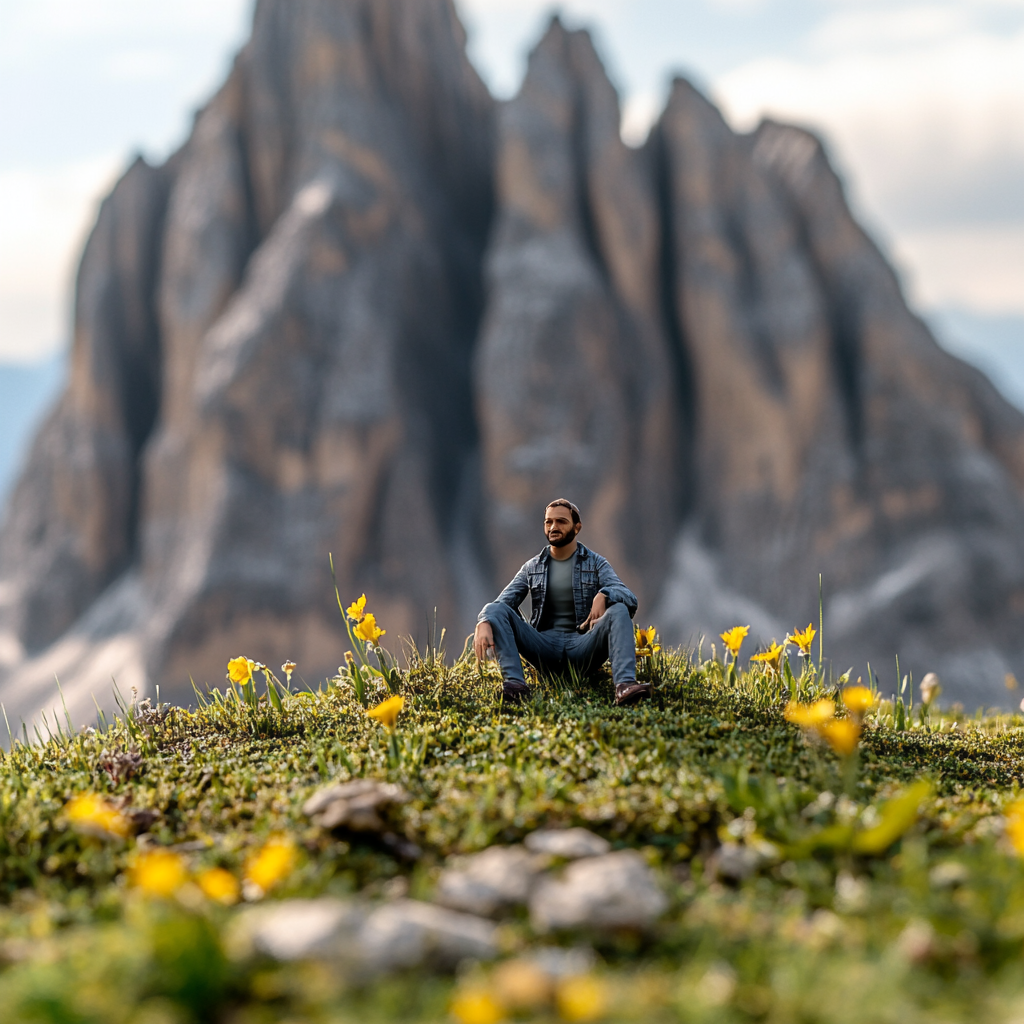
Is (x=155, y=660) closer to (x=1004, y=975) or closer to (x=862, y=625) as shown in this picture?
(x=862, y=625)

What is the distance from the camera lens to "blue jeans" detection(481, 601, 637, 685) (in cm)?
519

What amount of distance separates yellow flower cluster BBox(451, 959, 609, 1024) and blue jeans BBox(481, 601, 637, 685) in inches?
122

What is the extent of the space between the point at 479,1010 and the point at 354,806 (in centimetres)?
147

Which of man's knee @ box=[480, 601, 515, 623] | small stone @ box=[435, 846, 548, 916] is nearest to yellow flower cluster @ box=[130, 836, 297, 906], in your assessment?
small stone @ box=[435, 846, 548, 916]

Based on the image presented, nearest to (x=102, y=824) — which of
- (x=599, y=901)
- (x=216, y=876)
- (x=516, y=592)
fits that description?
(x=216, y=876)

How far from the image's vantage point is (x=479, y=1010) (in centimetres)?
182

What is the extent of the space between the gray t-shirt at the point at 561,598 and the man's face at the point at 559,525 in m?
0.19

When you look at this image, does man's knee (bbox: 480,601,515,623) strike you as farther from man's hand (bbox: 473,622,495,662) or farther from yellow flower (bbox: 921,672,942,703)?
yellow flower (bbox: 921,672,942,703)

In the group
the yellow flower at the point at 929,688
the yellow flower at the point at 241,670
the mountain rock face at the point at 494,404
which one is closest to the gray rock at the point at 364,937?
the yellow flower at the point at 241,670

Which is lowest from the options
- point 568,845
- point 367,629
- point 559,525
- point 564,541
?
point 568,845

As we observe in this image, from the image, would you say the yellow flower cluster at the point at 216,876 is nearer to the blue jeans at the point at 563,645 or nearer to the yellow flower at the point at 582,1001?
the yellow flower at the point at 582,1001

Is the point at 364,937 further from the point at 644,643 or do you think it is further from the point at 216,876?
the point at 644,643

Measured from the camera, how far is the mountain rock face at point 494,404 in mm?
24391

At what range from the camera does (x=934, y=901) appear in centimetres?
254
